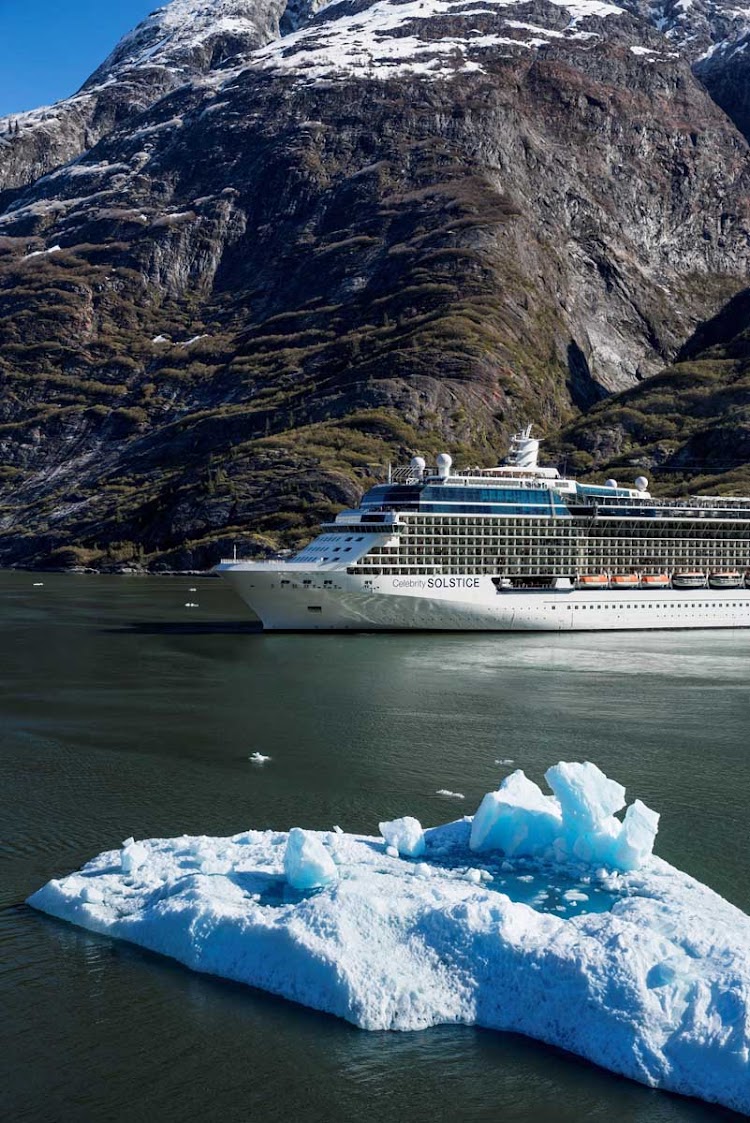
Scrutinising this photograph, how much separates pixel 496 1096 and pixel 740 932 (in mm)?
6422

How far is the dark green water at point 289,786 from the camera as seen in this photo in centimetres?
1873

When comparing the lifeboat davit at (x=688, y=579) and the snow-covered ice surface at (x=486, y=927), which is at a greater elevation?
the lifeboat davit at (x=688, y=579)

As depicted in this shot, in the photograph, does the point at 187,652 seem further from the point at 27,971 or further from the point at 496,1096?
the point at 496,1096

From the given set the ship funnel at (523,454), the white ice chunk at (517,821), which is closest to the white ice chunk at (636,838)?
the white ice chunk at (517,821)

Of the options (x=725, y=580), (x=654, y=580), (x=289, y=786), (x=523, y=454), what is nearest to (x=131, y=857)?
(x=289, y=786)

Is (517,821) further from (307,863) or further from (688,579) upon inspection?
(688,579)

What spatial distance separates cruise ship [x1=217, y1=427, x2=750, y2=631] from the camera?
306 ft

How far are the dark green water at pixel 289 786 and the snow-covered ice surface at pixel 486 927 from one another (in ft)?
1.78

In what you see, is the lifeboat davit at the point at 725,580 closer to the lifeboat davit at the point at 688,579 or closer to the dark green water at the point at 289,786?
the lifeboat davit at the point at 688,579

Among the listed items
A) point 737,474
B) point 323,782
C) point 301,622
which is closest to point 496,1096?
point 323,782

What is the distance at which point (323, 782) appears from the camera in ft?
129

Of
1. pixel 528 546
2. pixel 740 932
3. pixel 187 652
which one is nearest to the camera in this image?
pixel 740 932

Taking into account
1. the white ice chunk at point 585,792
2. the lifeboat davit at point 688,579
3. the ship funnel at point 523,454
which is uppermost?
the ship funnel at point 523,454

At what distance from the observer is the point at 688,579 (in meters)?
110
